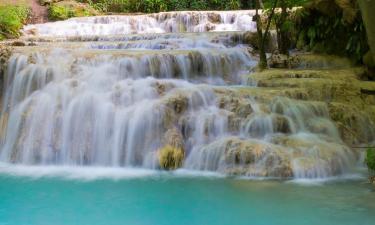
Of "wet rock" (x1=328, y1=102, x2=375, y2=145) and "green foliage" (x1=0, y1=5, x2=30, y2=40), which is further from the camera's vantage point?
"green foliage" (x1=0, y1=5, x2=30, y2=40)

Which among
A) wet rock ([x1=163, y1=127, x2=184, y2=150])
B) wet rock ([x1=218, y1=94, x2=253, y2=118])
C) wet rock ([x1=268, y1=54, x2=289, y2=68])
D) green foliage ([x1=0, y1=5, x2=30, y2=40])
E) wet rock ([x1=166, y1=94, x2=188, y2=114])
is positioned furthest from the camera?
green foliage ([x1=0, y1=5, x2=30, y2=40])

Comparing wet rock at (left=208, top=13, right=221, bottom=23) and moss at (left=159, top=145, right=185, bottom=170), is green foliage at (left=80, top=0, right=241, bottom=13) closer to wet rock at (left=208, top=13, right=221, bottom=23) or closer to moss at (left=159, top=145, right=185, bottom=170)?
wet rock at (left=208, top=13, right=221, bottom=23)

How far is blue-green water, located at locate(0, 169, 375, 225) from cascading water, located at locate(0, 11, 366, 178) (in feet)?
2.13

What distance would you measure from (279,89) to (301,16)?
15.0ft

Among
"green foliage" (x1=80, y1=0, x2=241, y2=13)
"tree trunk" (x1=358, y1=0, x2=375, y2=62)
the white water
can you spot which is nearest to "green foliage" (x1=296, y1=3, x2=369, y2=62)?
the white water

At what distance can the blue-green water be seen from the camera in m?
5.28

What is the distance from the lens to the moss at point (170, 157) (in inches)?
297

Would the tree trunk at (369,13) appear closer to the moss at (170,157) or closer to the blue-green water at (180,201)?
the blue-green water at (180,201)

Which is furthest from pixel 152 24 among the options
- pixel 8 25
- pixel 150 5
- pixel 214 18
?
pixel 150 5

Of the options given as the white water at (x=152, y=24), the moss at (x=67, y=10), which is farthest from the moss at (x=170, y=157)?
the moss at (x=67, y=10)

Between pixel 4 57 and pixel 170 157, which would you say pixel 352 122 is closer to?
pixel 170 157

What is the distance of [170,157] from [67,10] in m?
14.9

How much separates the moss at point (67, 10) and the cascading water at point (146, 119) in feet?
35.2

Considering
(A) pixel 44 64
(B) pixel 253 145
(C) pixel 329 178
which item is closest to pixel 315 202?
(C) pixel 329 178
